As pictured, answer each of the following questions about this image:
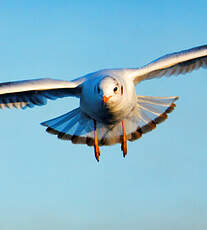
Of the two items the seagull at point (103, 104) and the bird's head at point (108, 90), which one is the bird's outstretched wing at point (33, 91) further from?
the bird's head at point (108, 90)

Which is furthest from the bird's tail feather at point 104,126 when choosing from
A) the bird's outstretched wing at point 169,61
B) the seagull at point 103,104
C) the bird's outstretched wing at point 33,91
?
the bird's outstretched wing at point 169,61

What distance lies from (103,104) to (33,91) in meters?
2.35

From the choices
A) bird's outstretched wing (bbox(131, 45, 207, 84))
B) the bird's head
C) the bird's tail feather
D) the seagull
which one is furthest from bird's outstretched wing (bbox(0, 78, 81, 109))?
bird's outstretched wing (bbox(131, 45, 207, 84))

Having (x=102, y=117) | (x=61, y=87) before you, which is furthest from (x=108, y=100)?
(x=61, y=87)

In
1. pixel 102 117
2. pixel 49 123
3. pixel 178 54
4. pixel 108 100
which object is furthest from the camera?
pixel 49 123

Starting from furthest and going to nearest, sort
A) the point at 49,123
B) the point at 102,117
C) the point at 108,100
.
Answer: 1. the point at 49,123
2. the point at 102,117
3. the point at 108,100

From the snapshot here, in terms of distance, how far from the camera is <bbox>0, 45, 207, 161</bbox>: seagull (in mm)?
10562

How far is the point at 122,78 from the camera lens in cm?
1084

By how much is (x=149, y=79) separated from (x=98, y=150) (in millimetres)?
2113

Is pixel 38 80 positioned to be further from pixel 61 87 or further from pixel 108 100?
pixel 108 100

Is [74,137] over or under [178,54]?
under

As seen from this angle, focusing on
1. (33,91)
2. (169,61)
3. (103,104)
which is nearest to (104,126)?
(33,91)

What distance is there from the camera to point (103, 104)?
10086 millimetres

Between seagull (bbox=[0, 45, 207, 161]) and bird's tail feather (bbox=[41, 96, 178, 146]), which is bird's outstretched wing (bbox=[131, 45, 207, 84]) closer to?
seagull (bbox=[0, 45, 207, 161])
